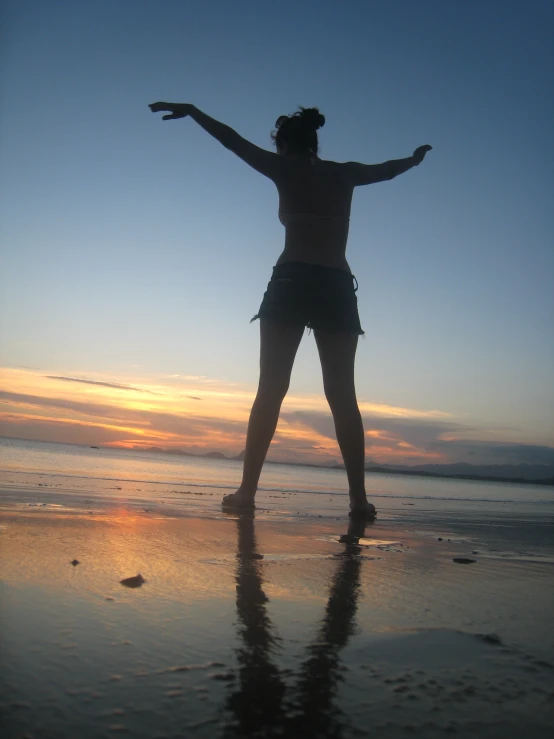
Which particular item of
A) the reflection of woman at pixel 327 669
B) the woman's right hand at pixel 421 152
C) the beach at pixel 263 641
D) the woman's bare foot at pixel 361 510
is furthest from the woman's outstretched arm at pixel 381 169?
the reflection of woman at pixel 327 669

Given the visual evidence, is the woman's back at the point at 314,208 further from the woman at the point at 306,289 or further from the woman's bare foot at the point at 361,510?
the woman's bare foot at the point at 361,510

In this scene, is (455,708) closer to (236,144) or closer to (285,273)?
(285,273)

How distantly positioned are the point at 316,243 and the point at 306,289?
13.1 inches

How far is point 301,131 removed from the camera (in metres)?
4.02

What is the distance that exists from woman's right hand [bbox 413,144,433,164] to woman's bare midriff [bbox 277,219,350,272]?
74 centimetres

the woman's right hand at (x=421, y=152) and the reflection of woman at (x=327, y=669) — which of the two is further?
the woman's right hand at (x=421, y=152)

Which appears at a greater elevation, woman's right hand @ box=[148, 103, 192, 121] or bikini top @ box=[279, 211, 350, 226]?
woman's right hand @ box=[148, 103, 192, 121]

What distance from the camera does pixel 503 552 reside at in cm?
227

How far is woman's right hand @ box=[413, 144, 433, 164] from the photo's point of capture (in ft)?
13.9

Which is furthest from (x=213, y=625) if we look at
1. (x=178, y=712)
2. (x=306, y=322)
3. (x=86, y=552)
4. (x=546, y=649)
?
(x=306, y=322)

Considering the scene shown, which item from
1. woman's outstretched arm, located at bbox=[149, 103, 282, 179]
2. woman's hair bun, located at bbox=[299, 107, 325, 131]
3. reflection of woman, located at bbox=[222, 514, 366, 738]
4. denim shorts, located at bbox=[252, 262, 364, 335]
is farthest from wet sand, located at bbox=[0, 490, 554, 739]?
woman's hair bun, located at bbox=[299, 107, 325, 131]

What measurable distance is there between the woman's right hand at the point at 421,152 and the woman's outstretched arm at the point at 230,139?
3.26 feet

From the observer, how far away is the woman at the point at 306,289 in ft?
12.6

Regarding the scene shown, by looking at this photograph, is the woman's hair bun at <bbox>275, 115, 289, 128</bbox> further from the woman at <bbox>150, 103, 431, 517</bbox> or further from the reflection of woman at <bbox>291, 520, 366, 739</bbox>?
the reflection of woman at <bbox>291, 520, 366, 739</bbox>
